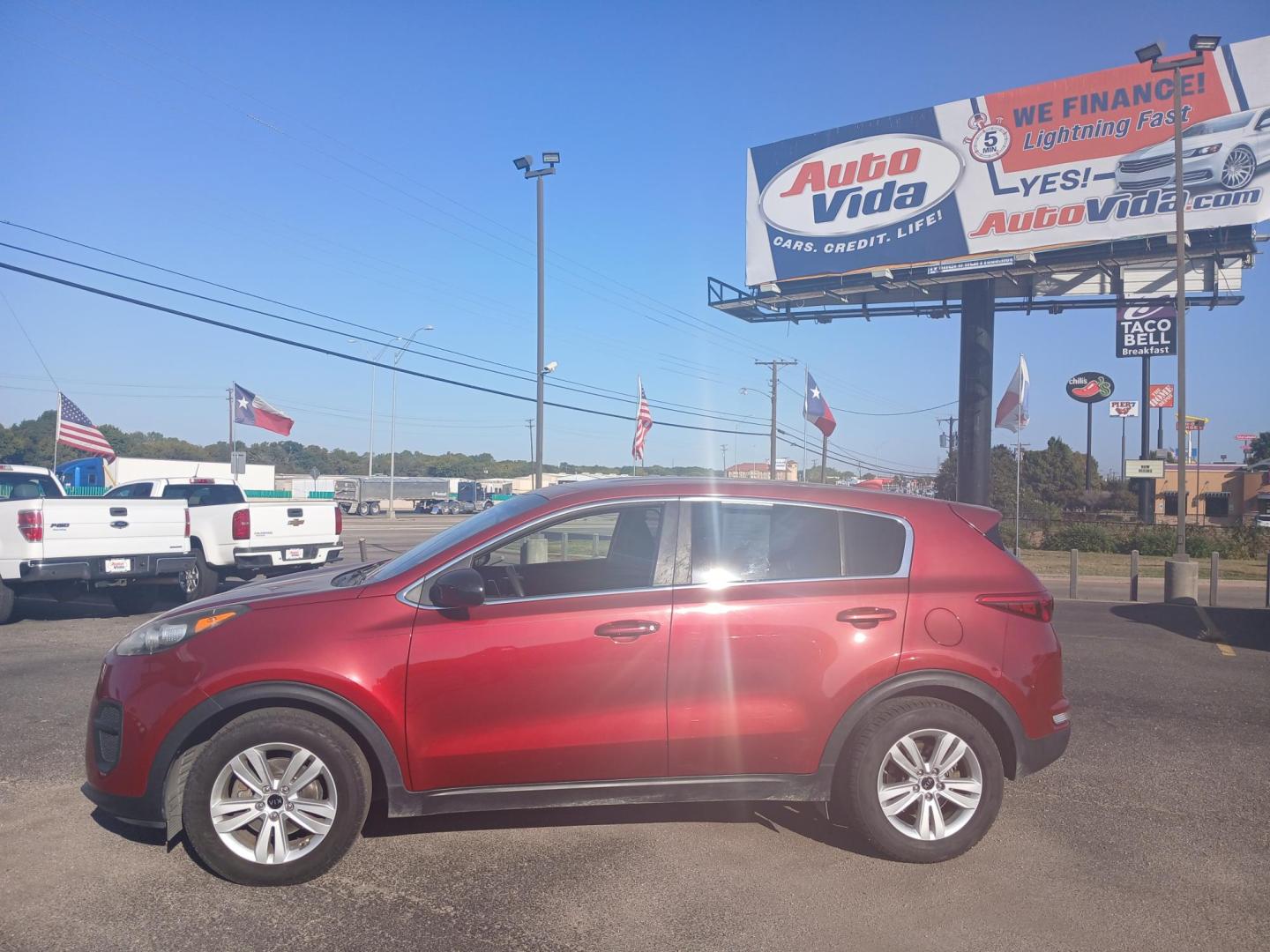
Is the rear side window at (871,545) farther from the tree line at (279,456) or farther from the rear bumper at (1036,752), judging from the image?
the tree line at (279,456)

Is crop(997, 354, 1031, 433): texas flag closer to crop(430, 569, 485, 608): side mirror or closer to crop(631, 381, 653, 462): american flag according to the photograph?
crop(631, 381, 653, 462): american flag

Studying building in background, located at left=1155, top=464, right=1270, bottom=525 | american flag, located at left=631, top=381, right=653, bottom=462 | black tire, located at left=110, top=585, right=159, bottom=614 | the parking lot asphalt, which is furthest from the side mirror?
building in background, located at left=1155, top=464, right=1270, bottom=525

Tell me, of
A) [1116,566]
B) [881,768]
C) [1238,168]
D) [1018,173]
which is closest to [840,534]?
[881,768]

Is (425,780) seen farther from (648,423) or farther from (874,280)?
(874,280)

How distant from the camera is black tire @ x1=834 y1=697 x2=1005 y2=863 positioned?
4312mm

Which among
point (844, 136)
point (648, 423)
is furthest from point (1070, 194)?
point (648, 423)

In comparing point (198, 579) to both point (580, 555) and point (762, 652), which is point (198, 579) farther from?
point (762, 652)

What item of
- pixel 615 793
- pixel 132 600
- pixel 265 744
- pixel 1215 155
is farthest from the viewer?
pixel 1215 155

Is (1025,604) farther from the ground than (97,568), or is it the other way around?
(1025,604)

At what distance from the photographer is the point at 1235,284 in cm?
2336

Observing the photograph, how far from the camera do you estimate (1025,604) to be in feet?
15.0

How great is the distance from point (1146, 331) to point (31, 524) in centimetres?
2767

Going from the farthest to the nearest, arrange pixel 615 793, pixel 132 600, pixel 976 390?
pixel 976 390 → pixel 132 600 → pixel 615 793

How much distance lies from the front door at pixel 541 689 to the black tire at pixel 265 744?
0.28 meters
